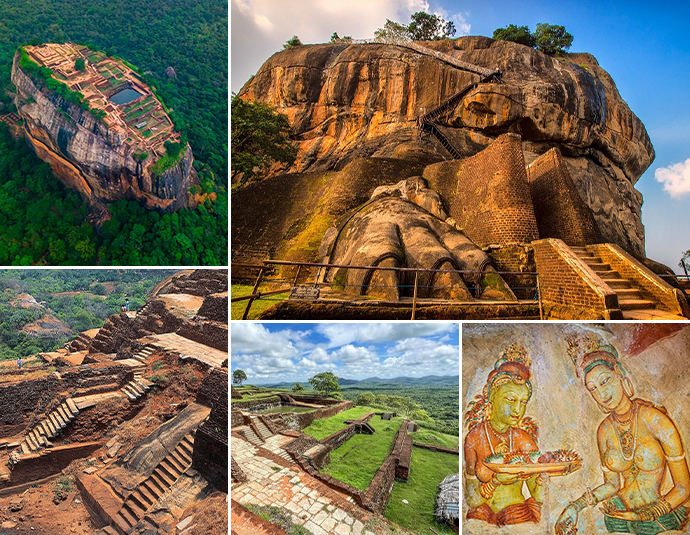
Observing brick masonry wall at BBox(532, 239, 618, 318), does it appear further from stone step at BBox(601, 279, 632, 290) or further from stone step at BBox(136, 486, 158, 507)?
stone step at BBox(136, 486, 158, 507)

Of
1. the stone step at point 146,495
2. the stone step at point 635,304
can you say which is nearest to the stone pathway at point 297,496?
the stone step at point 146,495

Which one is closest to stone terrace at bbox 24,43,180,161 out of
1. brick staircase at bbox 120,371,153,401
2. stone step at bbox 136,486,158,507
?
brick staircase at bbox 120,371,153,401

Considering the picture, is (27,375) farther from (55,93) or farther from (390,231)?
(390,231)

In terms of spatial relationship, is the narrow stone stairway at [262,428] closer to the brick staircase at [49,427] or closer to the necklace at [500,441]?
the necklace at [500,441]

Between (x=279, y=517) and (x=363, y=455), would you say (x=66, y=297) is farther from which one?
(x=279, y=517)

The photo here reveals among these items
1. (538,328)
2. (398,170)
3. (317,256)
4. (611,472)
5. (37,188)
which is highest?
(398,170)

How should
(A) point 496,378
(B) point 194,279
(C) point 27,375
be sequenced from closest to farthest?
(A) point 496,378 → (C) point 27,375 → (B) point 194,279

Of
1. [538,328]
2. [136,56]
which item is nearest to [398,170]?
[538,328]
